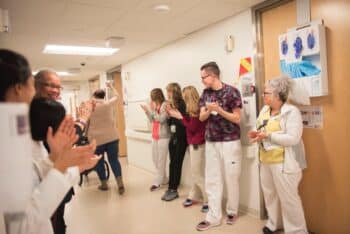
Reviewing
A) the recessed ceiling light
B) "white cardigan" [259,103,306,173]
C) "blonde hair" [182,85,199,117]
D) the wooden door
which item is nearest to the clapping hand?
"white cardigan" [259,103,306,173]

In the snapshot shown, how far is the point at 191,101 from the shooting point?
10.7 feet

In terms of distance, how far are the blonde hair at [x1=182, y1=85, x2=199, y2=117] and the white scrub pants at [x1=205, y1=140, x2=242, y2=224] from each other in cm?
48

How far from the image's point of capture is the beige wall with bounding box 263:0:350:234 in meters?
2.12

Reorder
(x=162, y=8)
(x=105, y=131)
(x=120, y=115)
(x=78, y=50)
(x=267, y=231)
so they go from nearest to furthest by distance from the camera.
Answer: (x=267, y=231), (x=162, y=8), (x=105, y=131), (x=78, y=50), (x=120, y=115)

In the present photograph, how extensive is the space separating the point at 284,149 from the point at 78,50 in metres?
3.64

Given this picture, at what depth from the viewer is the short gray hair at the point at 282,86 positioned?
2279 mm

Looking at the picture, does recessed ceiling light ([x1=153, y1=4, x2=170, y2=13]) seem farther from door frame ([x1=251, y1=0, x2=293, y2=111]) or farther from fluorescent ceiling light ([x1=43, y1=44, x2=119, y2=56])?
fluorescent ceiling light ([x1=43, y1=44, x2=119, y2=56])

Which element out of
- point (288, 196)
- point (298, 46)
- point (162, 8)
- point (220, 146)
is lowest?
point (288, 196)

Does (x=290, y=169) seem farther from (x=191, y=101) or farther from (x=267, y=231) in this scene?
(x=191, y=101)

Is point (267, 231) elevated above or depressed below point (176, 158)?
below

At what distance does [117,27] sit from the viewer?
10.7 feet

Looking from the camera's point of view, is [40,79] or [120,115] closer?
[40,79]

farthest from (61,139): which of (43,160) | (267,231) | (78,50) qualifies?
(78,50)

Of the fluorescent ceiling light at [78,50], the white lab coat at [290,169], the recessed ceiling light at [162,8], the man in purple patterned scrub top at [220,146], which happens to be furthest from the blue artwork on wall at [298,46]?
the fluorescent ceiling light at [78,50]
